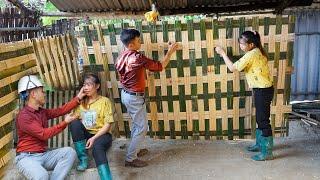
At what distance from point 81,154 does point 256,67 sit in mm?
2299

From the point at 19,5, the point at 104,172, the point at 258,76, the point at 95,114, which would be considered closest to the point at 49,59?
the point at 95,114

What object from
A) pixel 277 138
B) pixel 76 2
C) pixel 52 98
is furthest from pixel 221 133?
pixel 76 2

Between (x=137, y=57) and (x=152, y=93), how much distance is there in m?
0.85

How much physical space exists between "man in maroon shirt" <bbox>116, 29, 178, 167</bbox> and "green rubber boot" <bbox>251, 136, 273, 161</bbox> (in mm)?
1420

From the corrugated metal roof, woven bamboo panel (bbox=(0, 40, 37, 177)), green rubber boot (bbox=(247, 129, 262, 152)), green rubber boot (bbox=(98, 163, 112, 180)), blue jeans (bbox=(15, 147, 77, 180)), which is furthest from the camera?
the corrugated metal roof

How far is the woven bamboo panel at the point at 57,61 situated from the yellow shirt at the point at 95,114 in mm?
696

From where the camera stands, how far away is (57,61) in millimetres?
4734

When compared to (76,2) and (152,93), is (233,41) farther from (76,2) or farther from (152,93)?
(76,2)

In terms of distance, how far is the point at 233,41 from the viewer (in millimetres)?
4668

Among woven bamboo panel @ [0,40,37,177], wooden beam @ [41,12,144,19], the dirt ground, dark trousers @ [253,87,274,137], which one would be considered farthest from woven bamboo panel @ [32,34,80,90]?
dark trousers @ [253,87,274,137]

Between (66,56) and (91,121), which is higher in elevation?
(66,56)

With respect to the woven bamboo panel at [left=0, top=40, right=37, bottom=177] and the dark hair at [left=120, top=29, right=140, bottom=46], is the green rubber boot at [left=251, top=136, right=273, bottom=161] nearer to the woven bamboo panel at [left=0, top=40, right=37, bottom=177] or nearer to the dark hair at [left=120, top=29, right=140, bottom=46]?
the dark hair at [left=120, top=29, right=140, bottom=46]

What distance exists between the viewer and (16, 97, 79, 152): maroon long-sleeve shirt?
367cm

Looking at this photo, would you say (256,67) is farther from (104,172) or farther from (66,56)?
(66,56)
